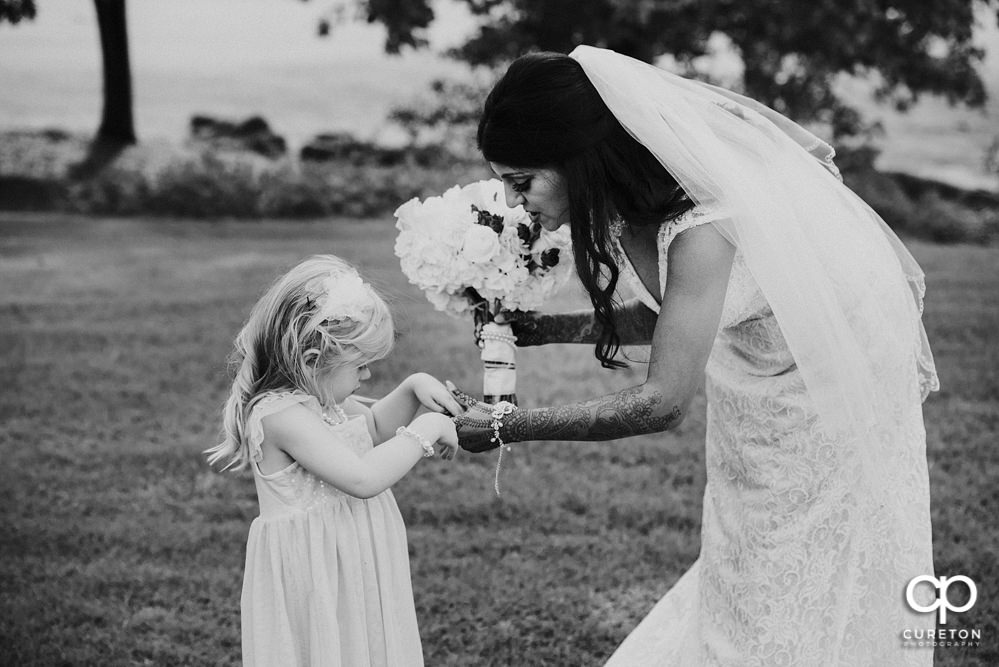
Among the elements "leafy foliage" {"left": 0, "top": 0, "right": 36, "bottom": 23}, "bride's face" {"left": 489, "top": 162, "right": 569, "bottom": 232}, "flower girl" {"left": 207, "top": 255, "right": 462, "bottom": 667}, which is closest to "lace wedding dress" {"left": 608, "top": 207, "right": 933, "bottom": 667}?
"bride's face" {"left": 489, "top": 162, "right": 569, "bottom": 232}

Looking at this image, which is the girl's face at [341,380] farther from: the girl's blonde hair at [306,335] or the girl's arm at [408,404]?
the girl's arm at [408,404]

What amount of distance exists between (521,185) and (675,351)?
60 centimetres

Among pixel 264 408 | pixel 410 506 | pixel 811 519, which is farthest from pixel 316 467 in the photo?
pixel 410 506

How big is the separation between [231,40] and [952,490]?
12753 millimetres

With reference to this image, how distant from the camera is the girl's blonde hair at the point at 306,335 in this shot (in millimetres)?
2969

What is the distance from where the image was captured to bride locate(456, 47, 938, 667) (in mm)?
2744

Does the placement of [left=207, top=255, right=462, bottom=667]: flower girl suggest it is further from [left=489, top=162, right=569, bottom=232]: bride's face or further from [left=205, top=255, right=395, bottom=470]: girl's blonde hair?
[left=489, top=162, right=569, bottom=232]: bride's face

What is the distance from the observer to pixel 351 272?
307 cm

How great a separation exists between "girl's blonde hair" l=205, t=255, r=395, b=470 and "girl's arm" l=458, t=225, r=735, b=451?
23.5 inches

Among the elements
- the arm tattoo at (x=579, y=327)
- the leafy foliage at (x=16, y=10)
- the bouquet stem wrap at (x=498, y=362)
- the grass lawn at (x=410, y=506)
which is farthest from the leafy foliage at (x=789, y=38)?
the bouquet stem wrap at (x=498, y=362)

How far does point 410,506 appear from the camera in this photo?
5.36 metres

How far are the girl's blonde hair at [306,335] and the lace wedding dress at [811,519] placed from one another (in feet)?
2.43

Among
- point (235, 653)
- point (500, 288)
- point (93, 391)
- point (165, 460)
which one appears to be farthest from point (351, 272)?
point (93, 391)

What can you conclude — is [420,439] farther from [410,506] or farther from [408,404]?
[410,506]
